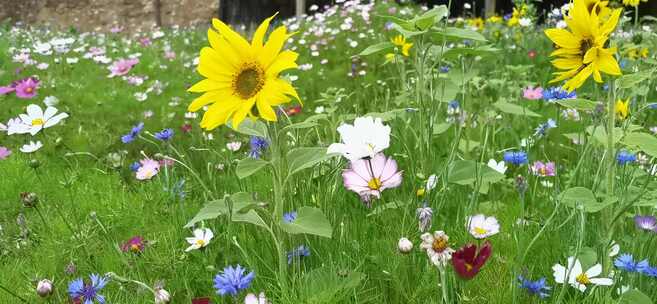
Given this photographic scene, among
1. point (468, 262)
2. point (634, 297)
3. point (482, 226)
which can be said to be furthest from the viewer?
point (482, 226)

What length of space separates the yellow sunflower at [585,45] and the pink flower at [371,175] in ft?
1.58

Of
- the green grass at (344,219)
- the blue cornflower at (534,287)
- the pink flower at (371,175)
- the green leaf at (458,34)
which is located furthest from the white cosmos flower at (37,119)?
the blue cornflower at (534,287)

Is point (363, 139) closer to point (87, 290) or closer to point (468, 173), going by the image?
point (468, 173)

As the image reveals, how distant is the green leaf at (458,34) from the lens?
5.87ft

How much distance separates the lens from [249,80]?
4.62ft

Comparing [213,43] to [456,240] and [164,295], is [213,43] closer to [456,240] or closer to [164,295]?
[164,295]

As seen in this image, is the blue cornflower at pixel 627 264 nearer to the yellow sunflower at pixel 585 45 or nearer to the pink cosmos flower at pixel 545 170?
the yellow sunflower at pixel 585 45

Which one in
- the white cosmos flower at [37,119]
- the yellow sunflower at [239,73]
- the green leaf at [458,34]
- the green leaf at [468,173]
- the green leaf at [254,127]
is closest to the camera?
the yellow sunflower at [239,73]

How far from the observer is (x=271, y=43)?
1.36m

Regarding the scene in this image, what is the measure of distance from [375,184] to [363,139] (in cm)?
15

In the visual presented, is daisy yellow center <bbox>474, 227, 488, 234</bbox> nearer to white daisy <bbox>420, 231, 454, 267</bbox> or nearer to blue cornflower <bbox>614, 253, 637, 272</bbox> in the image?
blue cornflower <bbox>614, 253, 637, 272</bbox>

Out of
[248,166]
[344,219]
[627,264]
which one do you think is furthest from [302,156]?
[627,264]

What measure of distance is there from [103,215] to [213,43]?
4.77 feet

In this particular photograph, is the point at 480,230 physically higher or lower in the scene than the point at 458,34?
lower
